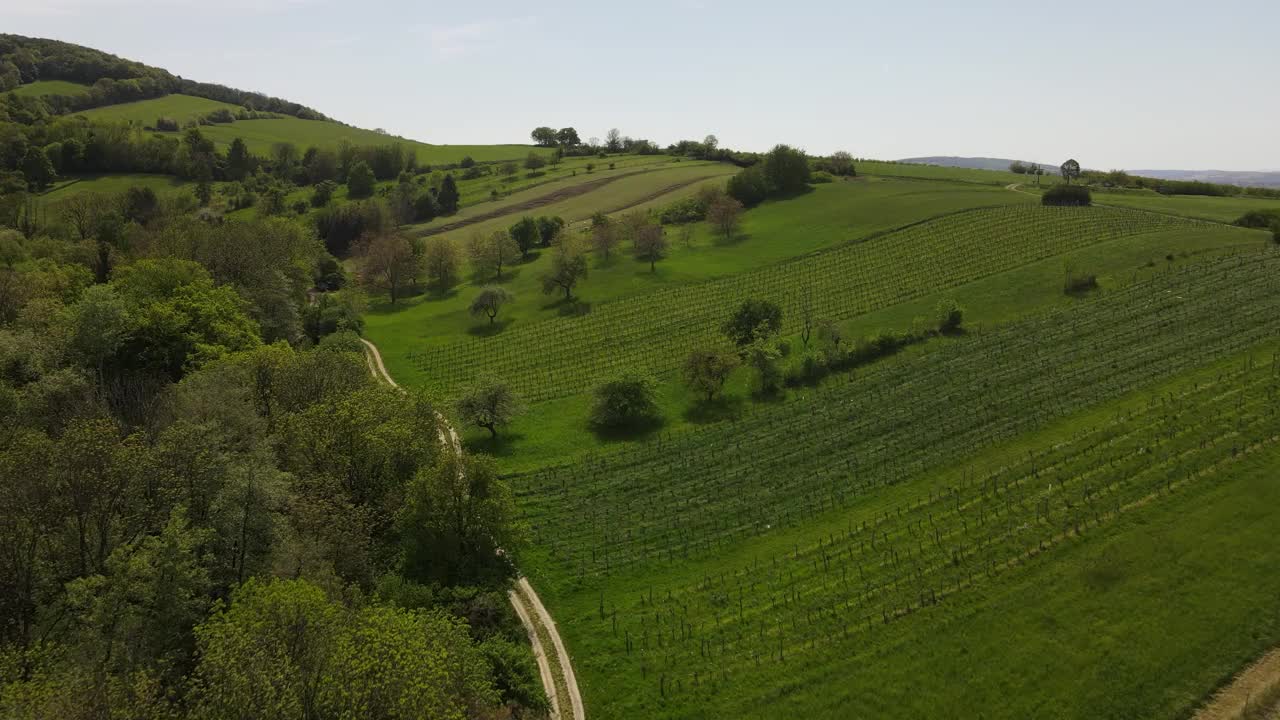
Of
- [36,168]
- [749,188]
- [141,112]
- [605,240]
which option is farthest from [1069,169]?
[141,112]

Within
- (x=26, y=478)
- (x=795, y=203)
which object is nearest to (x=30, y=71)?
(x=795, y=203)

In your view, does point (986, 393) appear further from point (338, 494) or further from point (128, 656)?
point (128, 656)

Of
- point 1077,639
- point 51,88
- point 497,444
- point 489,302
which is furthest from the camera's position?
point 51,88

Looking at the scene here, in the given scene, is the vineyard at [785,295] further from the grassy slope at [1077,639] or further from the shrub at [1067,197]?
the grassy slope at [1077,639]

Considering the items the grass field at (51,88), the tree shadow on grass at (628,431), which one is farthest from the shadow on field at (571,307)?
the grass field at (51,88)

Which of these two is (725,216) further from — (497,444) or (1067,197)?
(497,444)

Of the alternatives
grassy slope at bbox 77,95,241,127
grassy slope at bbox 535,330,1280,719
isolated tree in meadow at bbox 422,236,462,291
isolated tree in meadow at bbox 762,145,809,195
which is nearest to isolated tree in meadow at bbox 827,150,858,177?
isolated tree in meadow at bbox 762,145,809,195
